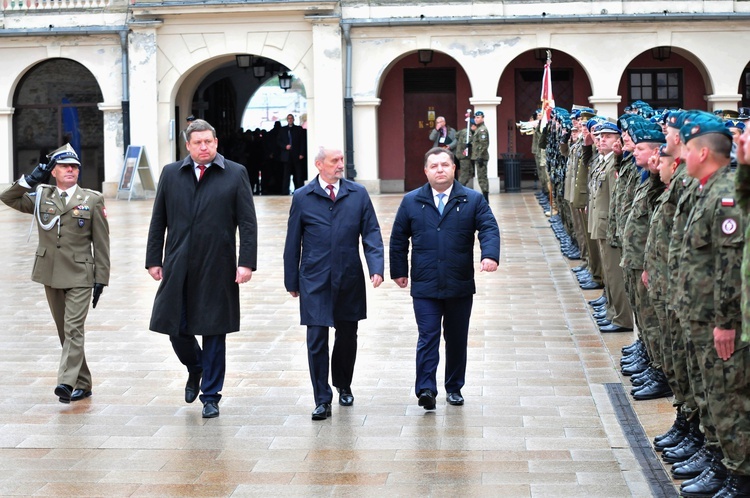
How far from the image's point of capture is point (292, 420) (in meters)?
8.05

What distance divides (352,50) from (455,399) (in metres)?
22.1

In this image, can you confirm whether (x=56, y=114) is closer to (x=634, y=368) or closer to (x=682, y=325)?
(x=634, y=368)

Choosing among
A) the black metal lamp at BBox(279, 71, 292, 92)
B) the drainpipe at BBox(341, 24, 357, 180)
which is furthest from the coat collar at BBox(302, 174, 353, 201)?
the black metal lamp at BBox(279, 71, 292, 92)

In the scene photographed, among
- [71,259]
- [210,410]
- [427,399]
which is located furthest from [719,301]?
[71,259]

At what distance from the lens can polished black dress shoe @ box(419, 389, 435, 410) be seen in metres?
8.15

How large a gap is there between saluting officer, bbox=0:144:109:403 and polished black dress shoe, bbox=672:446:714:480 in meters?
4.24

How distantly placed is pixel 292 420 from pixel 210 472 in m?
1.31

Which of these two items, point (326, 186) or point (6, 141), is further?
point (6, 141)

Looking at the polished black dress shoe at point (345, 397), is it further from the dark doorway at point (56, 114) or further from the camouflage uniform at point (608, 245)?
the dark doorway at point (56, 114)

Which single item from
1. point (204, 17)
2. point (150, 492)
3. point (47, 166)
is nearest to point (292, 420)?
point (150, 492)

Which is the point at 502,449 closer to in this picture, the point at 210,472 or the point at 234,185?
the point at 210,472

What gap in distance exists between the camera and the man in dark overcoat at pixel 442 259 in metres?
8.30

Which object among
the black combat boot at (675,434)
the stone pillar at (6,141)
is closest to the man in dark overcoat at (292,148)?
the stone pillar at (6,141)

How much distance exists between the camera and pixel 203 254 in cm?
826
